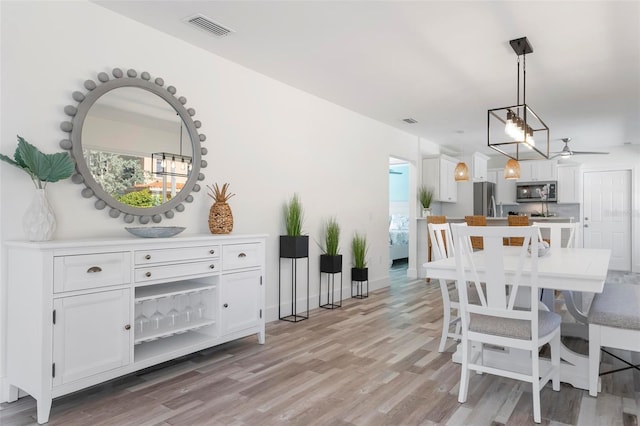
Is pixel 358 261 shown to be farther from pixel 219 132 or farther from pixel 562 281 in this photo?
pixel 562 281

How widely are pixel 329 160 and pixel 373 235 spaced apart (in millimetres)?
1474

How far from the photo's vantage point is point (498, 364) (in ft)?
9.10

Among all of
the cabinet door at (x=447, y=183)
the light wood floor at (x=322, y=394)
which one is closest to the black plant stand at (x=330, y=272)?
the light wood floor at (x=322, y=394)

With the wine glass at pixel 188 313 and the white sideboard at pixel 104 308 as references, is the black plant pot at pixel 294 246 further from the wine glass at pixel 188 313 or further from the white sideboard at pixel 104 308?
the wine glass at pixel 188 313

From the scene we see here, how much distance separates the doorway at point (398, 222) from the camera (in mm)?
8719

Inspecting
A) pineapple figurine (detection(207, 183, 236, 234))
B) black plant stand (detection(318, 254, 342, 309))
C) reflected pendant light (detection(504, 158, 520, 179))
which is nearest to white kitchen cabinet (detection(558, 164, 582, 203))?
reflected pendant light (detection(504, 158, 520, 179))

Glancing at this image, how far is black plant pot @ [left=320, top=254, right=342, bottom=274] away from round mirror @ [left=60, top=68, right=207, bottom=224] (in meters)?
1.88

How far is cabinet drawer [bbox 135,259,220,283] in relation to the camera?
2.68 metres

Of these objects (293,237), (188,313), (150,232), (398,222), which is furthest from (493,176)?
(150,232)

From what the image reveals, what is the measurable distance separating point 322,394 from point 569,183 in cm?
792

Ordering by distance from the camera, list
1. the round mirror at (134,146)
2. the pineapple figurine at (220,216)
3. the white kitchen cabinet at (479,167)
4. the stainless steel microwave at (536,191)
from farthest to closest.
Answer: the stainless steel microwave at (536,191) < the white kitchen cabinet at (479,167) < the pineapple figurine at (220,216) < the round mirror at (134,146)

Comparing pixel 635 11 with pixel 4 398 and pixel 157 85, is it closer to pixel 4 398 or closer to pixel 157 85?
pixel 157 85

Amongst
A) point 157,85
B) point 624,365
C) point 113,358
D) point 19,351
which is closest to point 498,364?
point 624,365

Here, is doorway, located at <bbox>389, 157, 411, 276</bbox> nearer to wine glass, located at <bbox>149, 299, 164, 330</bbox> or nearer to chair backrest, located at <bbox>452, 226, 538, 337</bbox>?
chair backrest, located at <bbox>452, 226, 538, 337</bbox>
